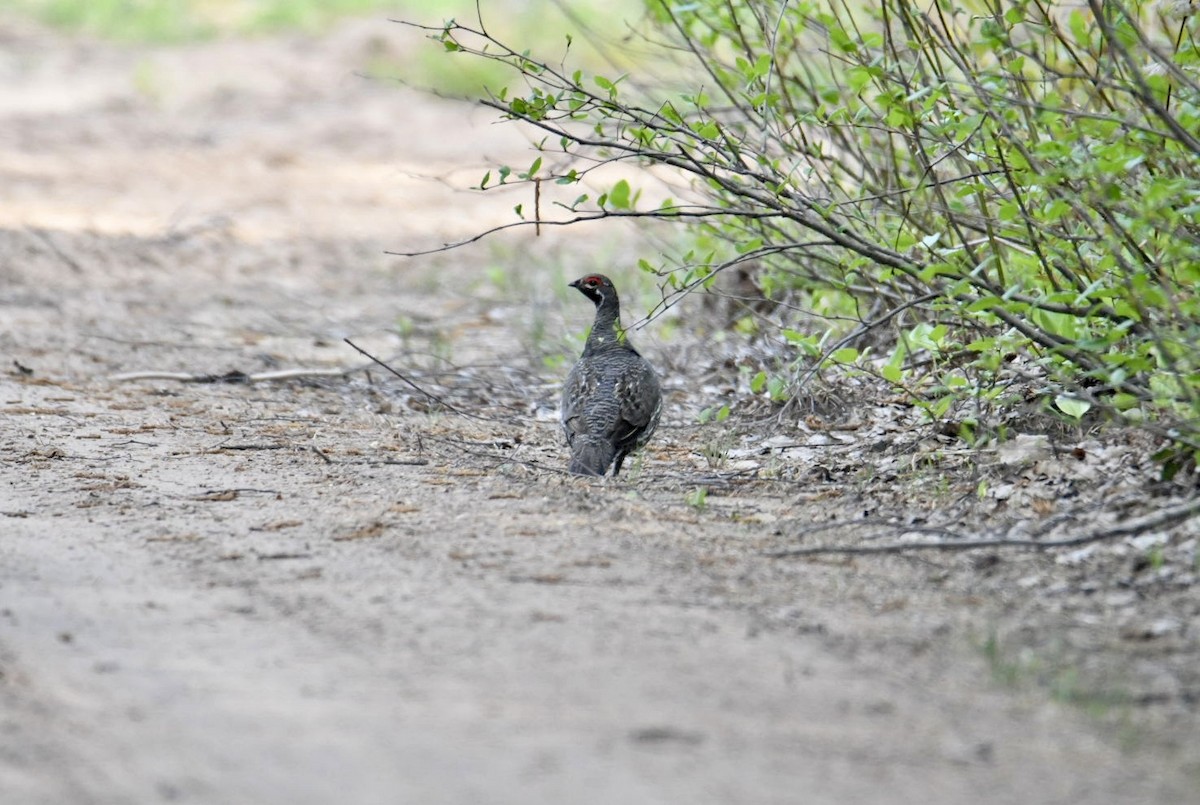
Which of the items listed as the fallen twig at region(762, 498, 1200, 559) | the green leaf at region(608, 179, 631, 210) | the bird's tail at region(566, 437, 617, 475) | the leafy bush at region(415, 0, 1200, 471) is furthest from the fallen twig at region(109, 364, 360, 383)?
the fallen twig at region(762, 498, 1200, 559)

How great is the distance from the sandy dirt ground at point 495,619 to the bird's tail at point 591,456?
15 cm

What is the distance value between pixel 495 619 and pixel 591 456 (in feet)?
7.21

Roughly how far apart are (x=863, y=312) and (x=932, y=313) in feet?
3.02

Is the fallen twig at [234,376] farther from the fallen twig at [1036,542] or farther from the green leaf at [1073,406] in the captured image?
the green leaf at [1073,406]

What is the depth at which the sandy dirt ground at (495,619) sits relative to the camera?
11.4 feet

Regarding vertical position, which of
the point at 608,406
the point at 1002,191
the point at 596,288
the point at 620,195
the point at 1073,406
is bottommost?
the point at 608,406

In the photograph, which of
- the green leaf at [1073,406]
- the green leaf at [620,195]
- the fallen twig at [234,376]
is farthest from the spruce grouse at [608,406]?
the fallen twig at [234,376]

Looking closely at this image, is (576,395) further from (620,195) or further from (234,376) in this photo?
(234,376)

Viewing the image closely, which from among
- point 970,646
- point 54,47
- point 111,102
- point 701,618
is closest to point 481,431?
point 701,618

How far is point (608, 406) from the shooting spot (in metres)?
6.79

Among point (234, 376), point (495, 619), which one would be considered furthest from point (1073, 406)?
point (234, 376)

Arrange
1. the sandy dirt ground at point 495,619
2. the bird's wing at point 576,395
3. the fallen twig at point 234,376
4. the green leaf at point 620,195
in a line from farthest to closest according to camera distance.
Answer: the fallen twig at point 234,376
the bird's wing at point 576,395
the green leaf at point 620,195
the sandy dirt ground at point 495,619

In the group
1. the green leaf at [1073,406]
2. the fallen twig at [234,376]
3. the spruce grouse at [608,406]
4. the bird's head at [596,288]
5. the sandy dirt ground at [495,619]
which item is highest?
the bird's head at [596,288]

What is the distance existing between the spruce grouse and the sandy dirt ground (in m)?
0.19
